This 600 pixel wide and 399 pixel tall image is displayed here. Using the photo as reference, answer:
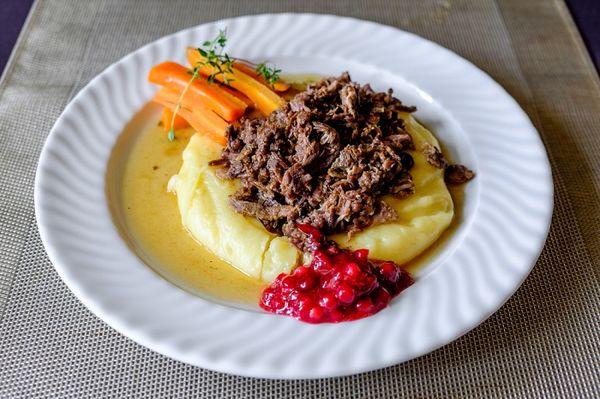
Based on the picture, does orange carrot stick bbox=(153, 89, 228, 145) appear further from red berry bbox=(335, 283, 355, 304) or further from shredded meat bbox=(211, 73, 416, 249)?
red berry bbox=(335, 283, 355, 304)

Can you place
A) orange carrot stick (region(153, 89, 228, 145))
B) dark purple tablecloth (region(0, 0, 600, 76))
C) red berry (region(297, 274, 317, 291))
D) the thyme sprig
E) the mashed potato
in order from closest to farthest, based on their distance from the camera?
red berry (region(297, 274, 317, 291)), the mashed potato, orange carrot stick (region(153, 89, 228, 145)), the thyme sprig, dark purple tablecloth (region(0, 0, 600, 76))

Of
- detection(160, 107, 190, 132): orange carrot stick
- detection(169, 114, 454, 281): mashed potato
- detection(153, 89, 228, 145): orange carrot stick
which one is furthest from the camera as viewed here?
detection(160, 107, 190, 132): orange carrot stick

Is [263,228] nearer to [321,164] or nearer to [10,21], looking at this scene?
[321,164]

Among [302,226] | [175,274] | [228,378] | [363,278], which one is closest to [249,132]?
[302,226]

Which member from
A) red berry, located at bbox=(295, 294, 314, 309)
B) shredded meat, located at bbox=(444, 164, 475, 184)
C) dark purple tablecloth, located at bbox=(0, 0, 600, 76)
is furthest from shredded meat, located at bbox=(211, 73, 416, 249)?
dark purple tablecloth, located at bbox=(0, 0, 600, 76)

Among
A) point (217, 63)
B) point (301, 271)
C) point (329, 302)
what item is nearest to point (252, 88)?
point (217, 63)
